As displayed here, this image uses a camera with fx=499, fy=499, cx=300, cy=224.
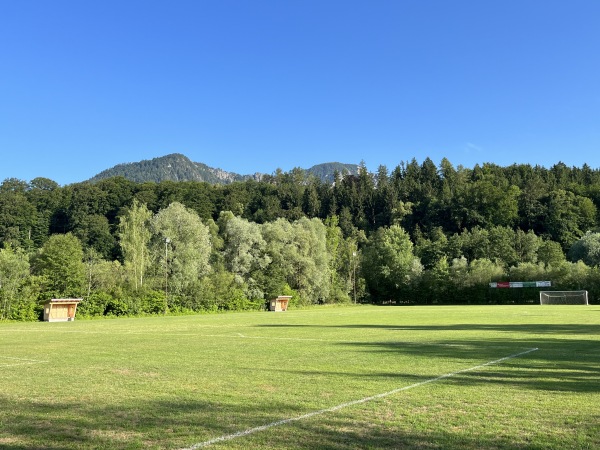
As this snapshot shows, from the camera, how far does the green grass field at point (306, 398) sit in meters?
5.77

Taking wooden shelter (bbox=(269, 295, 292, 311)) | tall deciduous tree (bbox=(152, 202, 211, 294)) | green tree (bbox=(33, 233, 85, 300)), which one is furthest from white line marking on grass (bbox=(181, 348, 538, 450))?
tall deciduous tree (bbox=(152, 202, 211, 294))

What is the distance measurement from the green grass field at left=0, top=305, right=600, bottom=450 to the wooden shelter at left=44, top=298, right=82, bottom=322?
2446 cm

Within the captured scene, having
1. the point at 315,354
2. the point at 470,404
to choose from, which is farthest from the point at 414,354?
the point at 470,404

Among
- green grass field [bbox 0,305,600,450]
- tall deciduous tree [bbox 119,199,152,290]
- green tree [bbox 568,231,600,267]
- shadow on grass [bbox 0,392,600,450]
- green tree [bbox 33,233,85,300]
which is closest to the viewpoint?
shadow on grass [bbox 0,392,600,450]

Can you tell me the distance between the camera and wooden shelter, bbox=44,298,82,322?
3722cm

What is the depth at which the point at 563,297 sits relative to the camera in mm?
72625

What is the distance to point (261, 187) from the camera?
140 metres

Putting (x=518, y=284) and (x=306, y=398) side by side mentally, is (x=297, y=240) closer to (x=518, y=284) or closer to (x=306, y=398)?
(x=518, y=284)

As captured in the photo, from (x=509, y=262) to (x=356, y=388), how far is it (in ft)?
330

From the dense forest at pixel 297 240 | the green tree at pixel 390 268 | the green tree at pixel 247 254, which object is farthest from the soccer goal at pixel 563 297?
the green tree at pixel 247 254

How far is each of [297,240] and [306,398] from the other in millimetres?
61630

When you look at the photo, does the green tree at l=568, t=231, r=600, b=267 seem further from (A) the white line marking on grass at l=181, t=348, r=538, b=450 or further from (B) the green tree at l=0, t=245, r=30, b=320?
(A) the white line marking on grass at l=181, t=348, r=538, b=450

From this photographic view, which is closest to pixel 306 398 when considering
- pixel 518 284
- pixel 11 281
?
pixel 11 281

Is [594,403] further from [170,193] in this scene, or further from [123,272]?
[170,193]
